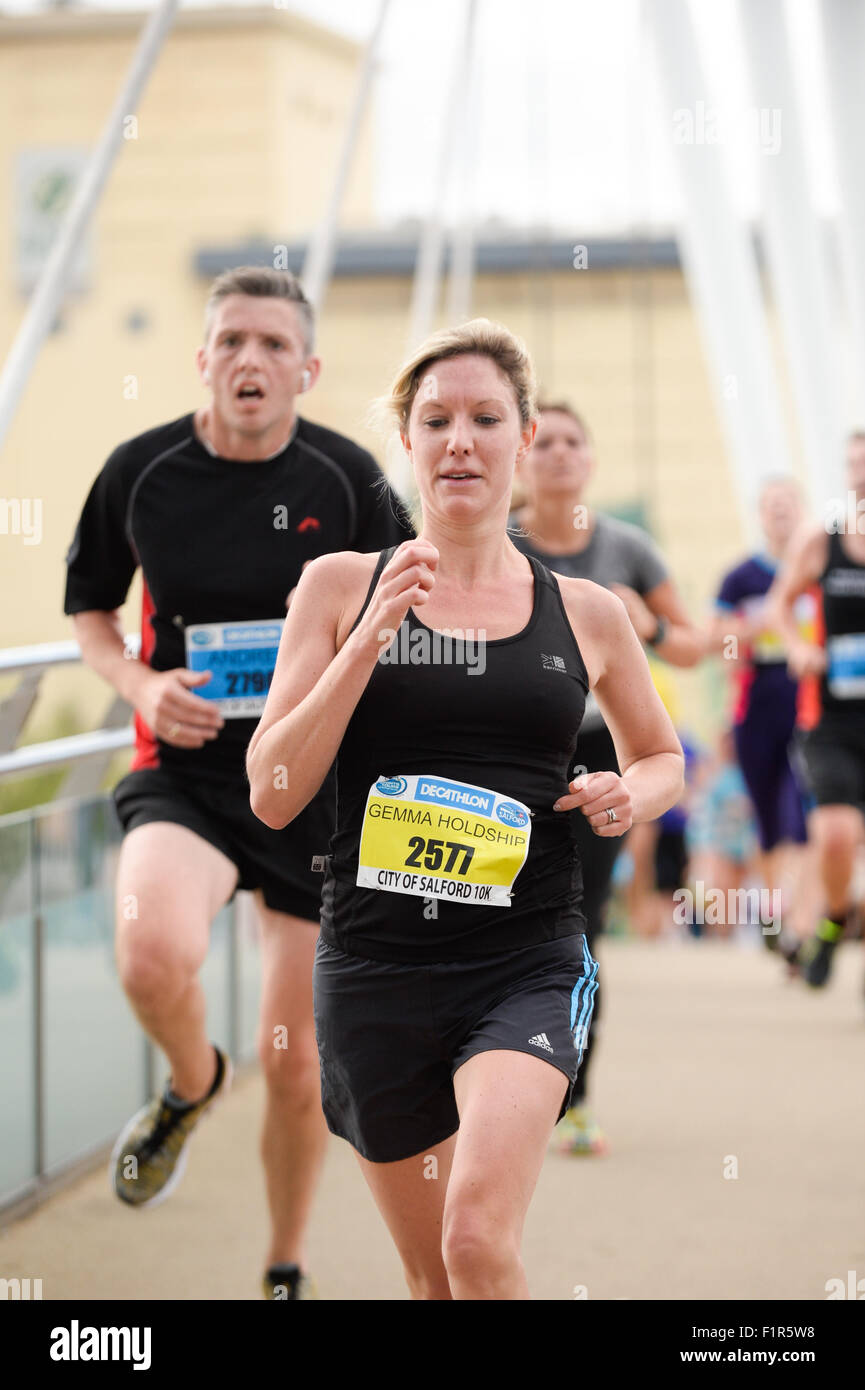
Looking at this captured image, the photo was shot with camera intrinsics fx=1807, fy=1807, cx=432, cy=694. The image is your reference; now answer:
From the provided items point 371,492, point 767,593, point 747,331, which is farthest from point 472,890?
point 747,331

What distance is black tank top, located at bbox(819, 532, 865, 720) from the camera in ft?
19.3

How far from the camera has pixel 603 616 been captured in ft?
7.92

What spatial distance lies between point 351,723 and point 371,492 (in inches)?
42.1

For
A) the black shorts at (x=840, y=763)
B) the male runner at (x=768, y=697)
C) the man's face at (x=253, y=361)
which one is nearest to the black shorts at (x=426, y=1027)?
the man's face at (x=253, y=361)

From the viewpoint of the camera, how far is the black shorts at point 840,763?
603cm

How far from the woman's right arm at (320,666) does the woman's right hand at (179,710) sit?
822 mm

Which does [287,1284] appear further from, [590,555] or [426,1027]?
[590,555]

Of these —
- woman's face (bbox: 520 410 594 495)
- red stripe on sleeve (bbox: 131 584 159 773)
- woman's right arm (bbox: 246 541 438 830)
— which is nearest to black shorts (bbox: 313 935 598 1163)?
woman's right arm (bbox: 246 541 438 830)

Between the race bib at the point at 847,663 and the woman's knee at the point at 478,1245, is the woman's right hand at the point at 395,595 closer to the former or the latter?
the woman's knee at the point at 478,1245

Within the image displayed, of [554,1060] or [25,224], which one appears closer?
[554,1060]

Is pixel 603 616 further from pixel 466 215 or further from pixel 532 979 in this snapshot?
pixel 466 215

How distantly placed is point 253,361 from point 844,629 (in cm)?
328

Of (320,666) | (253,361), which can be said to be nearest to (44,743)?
(253,361)
